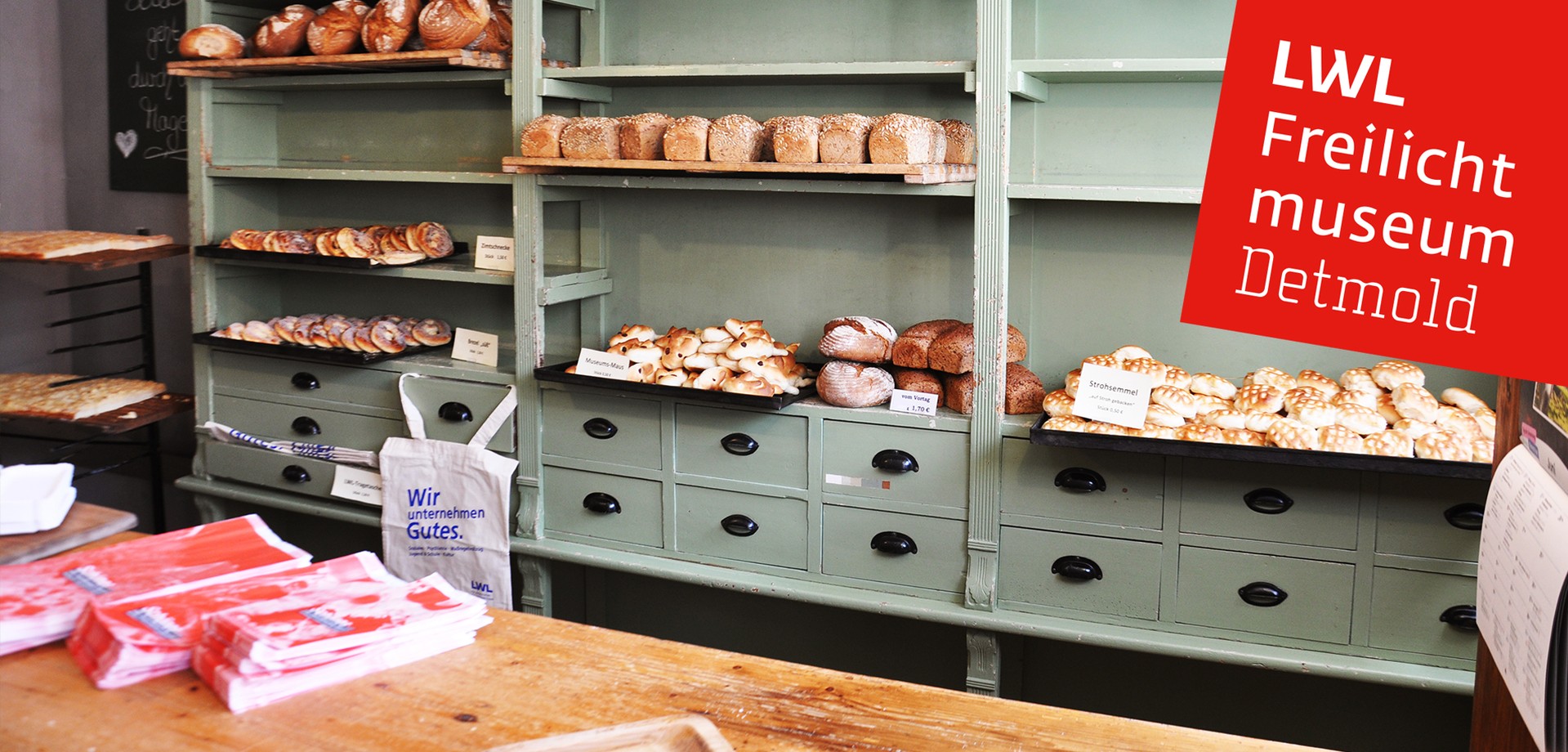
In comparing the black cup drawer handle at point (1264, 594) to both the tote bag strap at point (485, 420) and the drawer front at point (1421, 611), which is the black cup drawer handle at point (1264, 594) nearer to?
the drawer front at point (1421, 611)

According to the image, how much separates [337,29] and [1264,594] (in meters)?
2.97

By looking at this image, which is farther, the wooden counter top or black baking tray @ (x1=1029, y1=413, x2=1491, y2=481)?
black baking tray @ (x1=1029, y1=413, x2=1491, y2=481)

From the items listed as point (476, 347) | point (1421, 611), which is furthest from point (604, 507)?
point (1421, 611)

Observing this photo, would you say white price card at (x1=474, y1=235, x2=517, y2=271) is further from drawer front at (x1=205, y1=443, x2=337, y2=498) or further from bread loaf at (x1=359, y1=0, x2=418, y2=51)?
drawer front at (x1=205, y1=443, x2=337, y2=498)

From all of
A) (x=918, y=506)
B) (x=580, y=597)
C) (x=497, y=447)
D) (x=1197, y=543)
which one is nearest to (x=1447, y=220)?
(x=1197, y=543)

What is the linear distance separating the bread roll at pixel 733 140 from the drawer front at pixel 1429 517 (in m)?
1.65

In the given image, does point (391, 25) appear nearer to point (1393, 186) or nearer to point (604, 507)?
point (604, 507)

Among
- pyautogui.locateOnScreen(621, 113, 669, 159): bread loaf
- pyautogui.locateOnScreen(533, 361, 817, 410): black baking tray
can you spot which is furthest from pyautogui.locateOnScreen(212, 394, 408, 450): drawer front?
pyautogui.locateOnScreen(621, 113, 669, 159): bread loaf

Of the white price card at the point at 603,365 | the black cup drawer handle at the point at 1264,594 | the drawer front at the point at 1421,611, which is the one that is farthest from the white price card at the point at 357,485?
the drawer front at the point at 1421,611

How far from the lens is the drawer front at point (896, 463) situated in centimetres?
291

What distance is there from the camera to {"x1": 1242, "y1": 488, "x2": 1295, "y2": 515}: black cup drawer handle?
103 inches

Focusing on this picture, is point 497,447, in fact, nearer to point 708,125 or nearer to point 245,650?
point 708,125

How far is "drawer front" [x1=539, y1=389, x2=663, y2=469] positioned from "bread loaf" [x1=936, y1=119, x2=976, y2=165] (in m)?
1.03

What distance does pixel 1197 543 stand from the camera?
2697 mm
